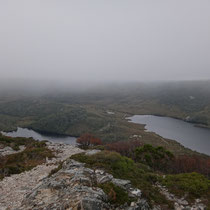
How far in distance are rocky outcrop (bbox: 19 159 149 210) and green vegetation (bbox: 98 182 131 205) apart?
283mm

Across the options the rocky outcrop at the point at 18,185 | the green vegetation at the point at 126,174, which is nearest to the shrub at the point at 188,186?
the green vegetation at the point at 126,174

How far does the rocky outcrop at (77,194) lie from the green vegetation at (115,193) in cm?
28

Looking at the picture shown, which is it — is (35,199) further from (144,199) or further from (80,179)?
(144,199)

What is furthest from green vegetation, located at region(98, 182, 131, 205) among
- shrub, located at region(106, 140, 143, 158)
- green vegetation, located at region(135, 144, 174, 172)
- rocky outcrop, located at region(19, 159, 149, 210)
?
shrub, located at region(106, 140, 143, 158)

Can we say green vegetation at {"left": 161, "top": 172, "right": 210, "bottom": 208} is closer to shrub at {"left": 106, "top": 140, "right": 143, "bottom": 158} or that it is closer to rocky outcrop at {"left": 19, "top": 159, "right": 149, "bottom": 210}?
rocky outcrop at {"left": 19, "top": 159, "right": 149, "bottom": 210}

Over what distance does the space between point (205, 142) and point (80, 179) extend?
142667 millimetres

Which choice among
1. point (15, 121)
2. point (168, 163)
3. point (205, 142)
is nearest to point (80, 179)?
point (168, 163)

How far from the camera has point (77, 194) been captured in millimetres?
10148

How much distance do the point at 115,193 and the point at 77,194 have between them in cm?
279

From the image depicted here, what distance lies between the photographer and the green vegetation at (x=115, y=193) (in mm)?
10592

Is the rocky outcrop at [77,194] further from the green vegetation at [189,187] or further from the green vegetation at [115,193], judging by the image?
the green vegetation at [189,187]

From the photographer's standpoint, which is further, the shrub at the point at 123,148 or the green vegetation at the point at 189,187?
the shrub at the point at 123,148

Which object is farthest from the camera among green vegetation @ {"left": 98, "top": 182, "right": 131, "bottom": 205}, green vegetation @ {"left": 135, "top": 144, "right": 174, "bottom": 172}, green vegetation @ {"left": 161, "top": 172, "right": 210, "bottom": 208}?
green vegetation @ {"left": 135, "top": 144, "right": 174, "bottom": 172}

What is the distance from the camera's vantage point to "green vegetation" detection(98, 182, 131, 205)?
1059 centimetres
